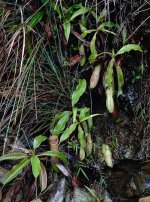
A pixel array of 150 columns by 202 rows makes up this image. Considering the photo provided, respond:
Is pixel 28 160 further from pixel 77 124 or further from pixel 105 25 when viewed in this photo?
pixel 105 25

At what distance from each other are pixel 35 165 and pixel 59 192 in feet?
0.95

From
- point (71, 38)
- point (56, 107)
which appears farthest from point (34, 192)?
point (71, 38)

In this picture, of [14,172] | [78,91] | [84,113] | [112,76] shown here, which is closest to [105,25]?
[112,76]

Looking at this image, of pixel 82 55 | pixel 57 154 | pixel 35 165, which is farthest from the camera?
pixel 82 55

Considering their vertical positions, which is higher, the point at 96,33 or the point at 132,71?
the point at 96,33

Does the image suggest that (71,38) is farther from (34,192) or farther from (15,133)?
(34,192)

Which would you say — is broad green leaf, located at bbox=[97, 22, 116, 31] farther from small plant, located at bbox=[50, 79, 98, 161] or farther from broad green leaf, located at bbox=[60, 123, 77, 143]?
broad green leaf, located at bbox=[60, 123, 77, 143]

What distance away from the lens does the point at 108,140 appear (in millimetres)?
2311

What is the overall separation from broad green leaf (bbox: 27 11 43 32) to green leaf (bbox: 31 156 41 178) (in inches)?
35.2

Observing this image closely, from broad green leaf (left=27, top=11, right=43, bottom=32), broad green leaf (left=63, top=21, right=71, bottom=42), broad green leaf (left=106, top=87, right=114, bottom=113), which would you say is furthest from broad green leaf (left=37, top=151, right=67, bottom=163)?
broad green leaf (left=27, top=11, right=43, bottom=32)

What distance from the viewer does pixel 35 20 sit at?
236 centimetres

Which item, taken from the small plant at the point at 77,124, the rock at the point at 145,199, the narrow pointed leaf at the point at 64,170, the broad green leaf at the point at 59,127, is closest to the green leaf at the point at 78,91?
Answer: the small plant at the point at 77,124

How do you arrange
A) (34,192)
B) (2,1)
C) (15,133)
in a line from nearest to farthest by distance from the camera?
(34,192) → (15,133) → (2,1)

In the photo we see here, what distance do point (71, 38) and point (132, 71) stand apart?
1.66 feet
